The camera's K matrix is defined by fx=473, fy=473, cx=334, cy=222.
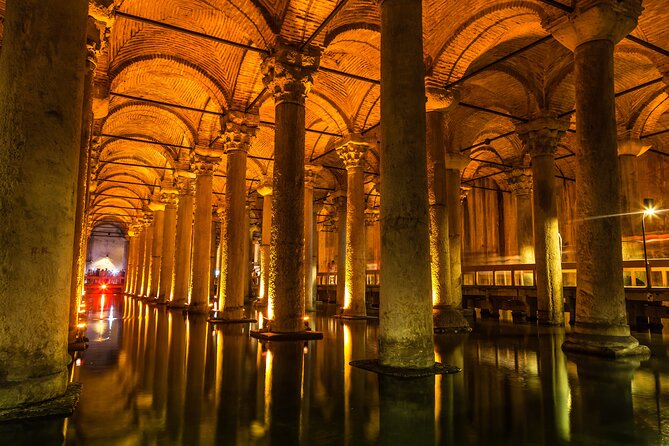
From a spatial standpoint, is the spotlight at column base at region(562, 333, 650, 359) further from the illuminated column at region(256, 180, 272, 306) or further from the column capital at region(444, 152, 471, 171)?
the illuminated column at region(256, 180, 272, 306)

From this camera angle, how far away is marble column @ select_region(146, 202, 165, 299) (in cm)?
2436

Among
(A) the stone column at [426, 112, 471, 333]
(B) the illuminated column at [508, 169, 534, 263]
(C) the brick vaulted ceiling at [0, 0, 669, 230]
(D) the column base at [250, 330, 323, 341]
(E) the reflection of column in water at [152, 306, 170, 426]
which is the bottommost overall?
(E) the reflection of column in water at [152, 306, 170, 426]

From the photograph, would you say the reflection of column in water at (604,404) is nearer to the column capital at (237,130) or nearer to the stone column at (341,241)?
the column capital at (237,130)

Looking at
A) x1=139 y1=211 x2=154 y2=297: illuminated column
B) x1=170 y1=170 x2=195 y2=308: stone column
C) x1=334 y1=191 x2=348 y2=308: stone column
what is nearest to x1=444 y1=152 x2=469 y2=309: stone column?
x1=334 y1=191 x2=348 y2=308: stone column

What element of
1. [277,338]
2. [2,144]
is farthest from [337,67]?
[2,144]

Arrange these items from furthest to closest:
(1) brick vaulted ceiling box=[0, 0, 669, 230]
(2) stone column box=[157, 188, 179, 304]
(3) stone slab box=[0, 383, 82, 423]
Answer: (2) stone column box=[157, 188, 179, 304], (1) brick vaulted ceiling box=[0, 0, 669, 230], (3) stone slab box=[0, 383, 82, 423]

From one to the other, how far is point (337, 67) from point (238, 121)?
3.37 metres

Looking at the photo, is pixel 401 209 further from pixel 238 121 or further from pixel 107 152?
pixel 107 152

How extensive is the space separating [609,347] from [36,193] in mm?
7649

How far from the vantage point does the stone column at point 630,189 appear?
14.6 metres

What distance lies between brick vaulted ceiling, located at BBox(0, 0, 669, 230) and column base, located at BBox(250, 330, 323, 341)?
581cm

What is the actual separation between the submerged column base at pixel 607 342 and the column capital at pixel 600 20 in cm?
474

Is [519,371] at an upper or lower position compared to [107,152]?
lower

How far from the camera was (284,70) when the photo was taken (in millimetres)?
9445
